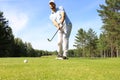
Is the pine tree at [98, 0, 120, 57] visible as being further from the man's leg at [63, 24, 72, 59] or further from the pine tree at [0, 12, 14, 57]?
the man's leg at [63, 24, 72, 59]

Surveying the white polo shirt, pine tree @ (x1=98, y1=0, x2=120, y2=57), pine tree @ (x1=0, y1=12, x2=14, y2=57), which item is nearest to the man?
the white polo shirt

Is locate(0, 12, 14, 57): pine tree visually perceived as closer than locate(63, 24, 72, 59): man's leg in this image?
No

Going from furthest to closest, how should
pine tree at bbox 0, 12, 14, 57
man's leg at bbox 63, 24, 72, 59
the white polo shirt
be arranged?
1. pine tree at bbox 0, 12, 14, 57
2. the white polo shirt
3. man's leg at bbox 63, 24, 72, 59

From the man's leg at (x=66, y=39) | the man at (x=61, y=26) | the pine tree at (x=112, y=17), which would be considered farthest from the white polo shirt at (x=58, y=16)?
the pine tree at (x=112, y=17)

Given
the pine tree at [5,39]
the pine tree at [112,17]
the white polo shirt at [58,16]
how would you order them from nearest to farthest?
the white polo shirt at [58,16] → the pine tree at [112,17] → the pine tree at [5,39]

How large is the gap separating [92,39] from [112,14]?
5241 cm

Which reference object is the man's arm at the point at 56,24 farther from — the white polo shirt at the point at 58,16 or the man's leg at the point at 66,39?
the man's leg at the point at 66,39

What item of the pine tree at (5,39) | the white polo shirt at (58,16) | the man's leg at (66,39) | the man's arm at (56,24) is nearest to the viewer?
the man's leg at (66,39)

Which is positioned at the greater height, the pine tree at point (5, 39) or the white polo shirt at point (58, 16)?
the pine tree at point (5, 39)

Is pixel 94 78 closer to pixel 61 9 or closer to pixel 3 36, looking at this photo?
pixel 61 9

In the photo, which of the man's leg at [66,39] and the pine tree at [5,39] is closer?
the man's leg at [66,39]

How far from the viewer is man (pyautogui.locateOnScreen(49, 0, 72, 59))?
598 inches

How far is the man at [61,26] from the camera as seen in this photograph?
49.8ft

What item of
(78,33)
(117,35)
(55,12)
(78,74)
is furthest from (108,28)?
(78,74)
